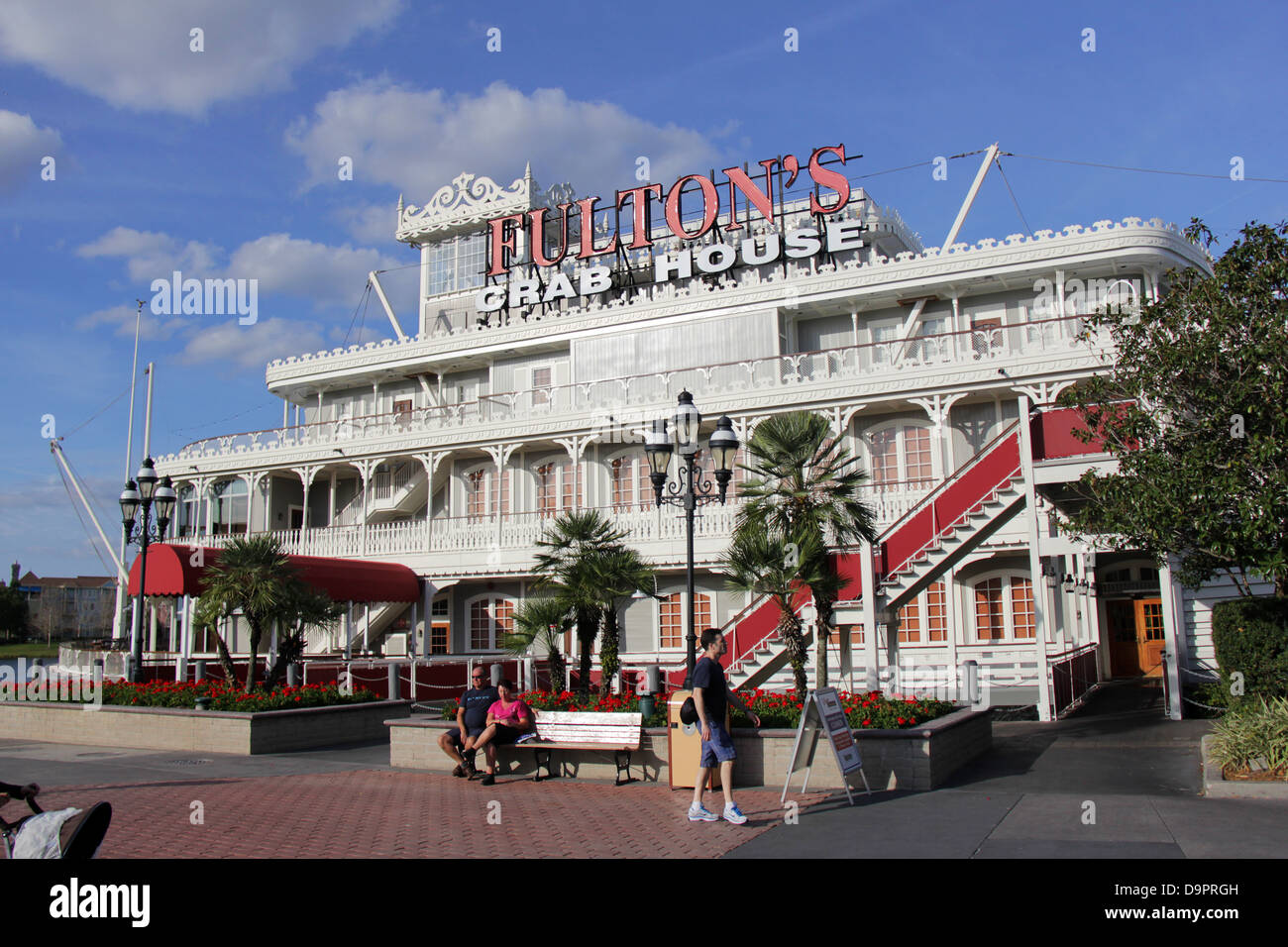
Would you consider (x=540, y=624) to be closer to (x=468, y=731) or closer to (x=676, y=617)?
(x=468, y=731)

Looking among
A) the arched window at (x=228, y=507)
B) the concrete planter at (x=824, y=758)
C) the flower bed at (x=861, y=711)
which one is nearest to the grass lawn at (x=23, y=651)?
the arched window at (x=228, y=507)

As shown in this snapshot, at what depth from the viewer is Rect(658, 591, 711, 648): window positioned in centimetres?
2817

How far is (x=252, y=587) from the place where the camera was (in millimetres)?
18312

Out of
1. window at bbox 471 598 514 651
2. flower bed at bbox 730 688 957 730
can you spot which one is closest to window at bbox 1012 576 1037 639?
flower bed at bbox 730 688 957 730

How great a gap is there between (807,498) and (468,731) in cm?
599

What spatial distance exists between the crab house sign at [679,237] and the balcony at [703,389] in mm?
4336

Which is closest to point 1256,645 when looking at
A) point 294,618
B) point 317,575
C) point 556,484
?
point 294,618

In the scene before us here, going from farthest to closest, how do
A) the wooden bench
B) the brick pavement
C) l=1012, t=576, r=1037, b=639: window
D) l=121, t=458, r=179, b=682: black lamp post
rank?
1. l=1012, t=576, r=1037, b=639: window
2. l=121, t=458, r=179, b=682: black lamp post
3. the wooden bench
4. the brick pavement

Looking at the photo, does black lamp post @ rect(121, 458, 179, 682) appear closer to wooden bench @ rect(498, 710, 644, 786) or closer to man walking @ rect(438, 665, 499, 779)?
man walking @ rect(438, 665, 499, 779)

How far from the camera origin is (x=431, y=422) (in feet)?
104

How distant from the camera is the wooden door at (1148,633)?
979 inches

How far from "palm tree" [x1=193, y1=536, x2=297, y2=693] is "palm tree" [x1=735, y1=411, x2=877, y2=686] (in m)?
8.90
